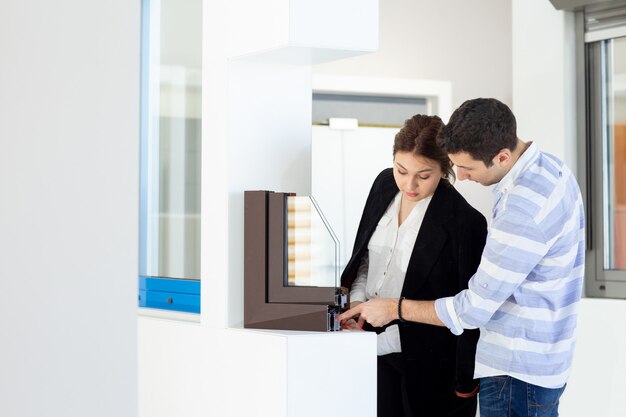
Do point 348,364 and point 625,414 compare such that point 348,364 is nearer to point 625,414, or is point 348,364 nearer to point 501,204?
point 501,204

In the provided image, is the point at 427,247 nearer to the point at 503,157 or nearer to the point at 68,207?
the point at 503,157

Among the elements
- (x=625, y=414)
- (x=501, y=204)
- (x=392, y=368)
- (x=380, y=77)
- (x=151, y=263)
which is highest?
(x=380, y=77)

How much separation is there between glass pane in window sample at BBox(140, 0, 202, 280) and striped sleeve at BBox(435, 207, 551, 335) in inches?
36.2

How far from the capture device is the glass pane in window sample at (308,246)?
2012 mm

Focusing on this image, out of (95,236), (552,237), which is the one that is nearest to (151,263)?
(552,237)

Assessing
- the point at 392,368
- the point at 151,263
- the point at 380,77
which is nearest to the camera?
the point at 392,368

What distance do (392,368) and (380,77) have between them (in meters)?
2.80

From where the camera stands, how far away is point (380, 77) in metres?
4.87

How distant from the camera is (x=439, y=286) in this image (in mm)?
2279

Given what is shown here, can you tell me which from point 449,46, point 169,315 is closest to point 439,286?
point 169,315

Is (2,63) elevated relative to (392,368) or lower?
elevated

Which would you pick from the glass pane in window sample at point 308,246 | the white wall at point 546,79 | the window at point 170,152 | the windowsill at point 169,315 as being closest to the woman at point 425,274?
the glass pane in window sample at point 308,246

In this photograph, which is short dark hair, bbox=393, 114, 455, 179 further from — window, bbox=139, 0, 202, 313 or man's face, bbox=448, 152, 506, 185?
window, bbox=139, 0, 202, 313

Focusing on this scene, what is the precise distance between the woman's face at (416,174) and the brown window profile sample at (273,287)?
419 millimetres
